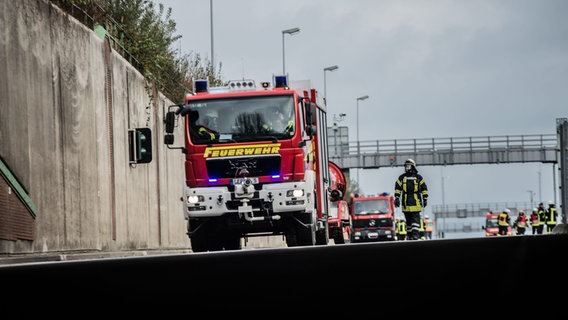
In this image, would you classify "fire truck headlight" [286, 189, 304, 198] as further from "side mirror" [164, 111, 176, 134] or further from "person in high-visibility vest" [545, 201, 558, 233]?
"person in high-visibility vest" [545, 201, 558, 233]

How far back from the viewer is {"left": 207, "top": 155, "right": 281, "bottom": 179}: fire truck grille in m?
21.0

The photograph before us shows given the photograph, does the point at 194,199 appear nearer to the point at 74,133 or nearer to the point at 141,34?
the point at 74,133

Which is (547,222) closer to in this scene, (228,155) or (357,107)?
(228,155)

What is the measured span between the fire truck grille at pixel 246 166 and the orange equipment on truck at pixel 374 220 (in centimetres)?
2840

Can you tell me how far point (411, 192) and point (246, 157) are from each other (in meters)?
4.47

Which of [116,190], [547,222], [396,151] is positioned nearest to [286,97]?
[116,190]

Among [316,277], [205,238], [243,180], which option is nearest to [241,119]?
[243,180]

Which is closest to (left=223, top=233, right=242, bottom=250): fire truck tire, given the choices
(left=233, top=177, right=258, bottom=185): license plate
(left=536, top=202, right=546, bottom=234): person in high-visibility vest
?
(left=233, top=177, right=258, bottom=185): license plate

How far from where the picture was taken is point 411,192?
2384cm

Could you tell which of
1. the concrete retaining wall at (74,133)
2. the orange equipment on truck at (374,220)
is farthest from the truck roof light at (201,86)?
the orange equipment on truck at (374,220)

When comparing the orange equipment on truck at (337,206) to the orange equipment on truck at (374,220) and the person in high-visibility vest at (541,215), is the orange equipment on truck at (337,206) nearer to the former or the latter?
the person in high-visibility vest at (541,215)

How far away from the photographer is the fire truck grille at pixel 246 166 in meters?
21.0

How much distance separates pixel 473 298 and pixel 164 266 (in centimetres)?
107

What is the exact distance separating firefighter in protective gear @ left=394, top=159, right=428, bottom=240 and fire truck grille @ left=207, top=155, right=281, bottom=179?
3653 mm
